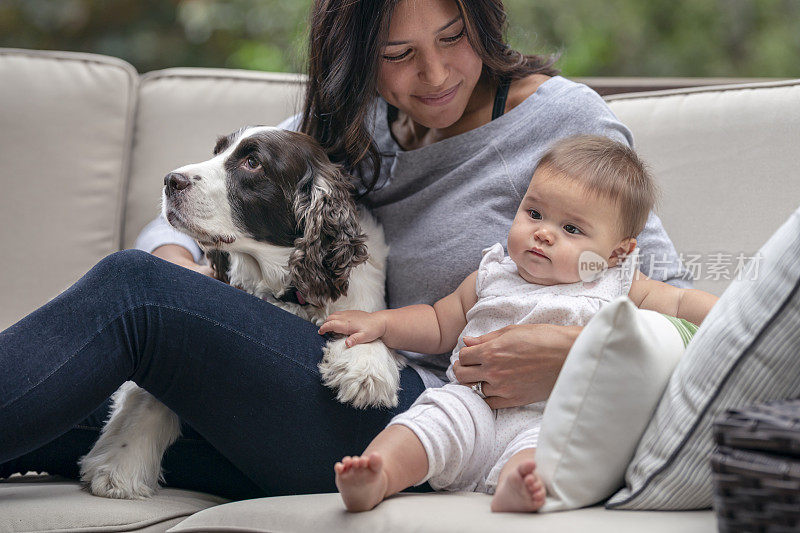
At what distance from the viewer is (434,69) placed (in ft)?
4.87

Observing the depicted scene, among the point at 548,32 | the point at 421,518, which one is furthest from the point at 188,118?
the point at 548,32

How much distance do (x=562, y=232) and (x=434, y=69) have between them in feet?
1.38

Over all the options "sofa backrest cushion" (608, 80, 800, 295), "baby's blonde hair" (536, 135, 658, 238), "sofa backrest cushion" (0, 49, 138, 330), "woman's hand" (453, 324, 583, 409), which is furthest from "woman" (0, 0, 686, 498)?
"sofa backrest cushion" (0, 49, 138, 330)

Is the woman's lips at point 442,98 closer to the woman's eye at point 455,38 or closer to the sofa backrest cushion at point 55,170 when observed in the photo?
the woman's eye at point 455,38

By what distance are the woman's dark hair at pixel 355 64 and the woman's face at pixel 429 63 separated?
23mm

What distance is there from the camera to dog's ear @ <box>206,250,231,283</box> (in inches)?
62.7

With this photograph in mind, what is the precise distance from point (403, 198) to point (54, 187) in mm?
989

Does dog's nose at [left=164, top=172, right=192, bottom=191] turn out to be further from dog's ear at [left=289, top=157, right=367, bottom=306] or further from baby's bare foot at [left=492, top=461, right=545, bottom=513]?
baby's bare foot at [left=492, top=461, right=545, bottom=513]

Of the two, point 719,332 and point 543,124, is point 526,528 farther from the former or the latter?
point 543,124

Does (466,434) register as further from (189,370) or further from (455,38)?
(455,38)

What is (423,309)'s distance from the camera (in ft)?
4.82

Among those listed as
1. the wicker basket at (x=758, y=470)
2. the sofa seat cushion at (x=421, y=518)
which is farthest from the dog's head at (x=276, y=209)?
the wicker basket at (x=758, y=470)

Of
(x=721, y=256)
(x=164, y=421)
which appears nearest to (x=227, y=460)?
(x=164, y=421)

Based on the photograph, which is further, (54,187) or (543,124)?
(54,187)
